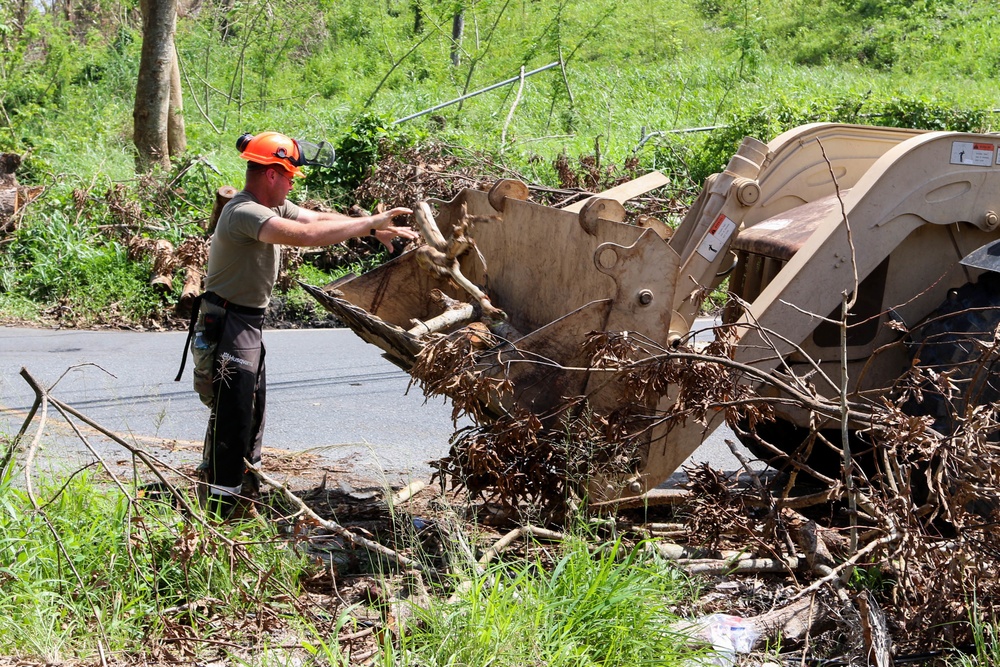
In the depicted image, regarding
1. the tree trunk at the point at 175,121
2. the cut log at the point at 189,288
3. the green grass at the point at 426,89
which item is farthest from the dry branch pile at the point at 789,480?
the tree trunk at the point at 175,121

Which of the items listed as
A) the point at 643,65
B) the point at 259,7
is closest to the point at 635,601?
the point at 259,7

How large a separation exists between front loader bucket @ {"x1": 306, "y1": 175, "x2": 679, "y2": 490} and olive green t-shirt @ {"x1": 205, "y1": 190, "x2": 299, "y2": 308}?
10.2 inches

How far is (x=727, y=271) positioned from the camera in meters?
4.38

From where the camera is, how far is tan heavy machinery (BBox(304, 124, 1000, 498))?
3908 millimetres

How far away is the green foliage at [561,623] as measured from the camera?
2.91 m

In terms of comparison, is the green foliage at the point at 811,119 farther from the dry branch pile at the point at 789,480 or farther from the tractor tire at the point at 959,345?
the dry branch pile at the point at 789,480

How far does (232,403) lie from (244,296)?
19.3 inches

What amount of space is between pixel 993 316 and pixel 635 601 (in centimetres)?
200

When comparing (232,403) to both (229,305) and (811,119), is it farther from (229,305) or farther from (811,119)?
(811,119)

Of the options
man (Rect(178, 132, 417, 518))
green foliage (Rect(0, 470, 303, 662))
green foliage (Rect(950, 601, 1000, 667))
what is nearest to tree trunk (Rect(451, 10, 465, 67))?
man (Rect(178, 132, 417, 518))

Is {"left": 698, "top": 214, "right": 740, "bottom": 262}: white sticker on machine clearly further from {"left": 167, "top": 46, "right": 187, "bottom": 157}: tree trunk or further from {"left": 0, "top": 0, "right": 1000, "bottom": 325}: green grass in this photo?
{"left": 167, "top": 46, "right": 187, "bottom": 157}: tree trunk

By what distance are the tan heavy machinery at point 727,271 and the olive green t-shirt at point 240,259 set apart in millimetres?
323

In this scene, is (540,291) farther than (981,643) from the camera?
Yes

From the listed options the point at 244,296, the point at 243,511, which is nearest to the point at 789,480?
the point at 243,511
